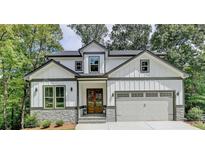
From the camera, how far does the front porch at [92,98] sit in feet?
36.8

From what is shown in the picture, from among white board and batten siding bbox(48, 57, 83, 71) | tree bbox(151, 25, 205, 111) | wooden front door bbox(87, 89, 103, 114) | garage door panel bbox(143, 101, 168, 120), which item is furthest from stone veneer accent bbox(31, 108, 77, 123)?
tree bbox(151, 25, 205, 111)

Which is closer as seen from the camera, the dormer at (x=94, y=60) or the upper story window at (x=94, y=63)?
the dormer at (x=94, y=60)

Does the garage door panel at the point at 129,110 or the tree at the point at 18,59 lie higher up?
the tree at the point at 18,59

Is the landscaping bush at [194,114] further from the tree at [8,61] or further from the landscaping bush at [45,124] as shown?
the tree at [8,61]

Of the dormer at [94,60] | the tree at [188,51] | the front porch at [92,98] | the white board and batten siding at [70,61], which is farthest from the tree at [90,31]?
the tree at [188,51]

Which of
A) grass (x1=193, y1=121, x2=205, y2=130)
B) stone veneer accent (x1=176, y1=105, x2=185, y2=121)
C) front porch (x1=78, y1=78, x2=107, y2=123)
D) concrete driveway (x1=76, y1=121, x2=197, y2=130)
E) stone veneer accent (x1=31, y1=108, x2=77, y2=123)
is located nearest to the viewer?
concrete driveway (x1=76, y1=121, x2=197, y2=130)

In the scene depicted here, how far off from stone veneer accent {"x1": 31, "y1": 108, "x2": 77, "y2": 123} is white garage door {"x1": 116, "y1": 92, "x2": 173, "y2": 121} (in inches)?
63.5

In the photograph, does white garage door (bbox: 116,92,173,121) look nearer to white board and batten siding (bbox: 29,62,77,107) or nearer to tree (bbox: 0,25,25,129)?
white board and batten siding (bbox: 29,62,77,107)

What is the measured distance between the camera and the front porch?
36.8 ft

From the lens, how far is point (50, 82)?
10.9 metres

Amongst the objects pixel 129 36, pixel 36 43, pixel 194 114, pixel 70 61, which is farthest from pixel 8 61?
pixel 194 114

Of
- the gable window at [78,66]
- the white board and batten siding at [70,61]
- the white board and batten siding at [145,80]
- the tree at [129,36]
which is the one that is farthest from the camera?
the gable window at [78,66]

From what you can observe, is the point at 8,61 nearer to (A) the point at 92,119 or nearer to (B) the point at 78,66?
(B) the point at 78,66
